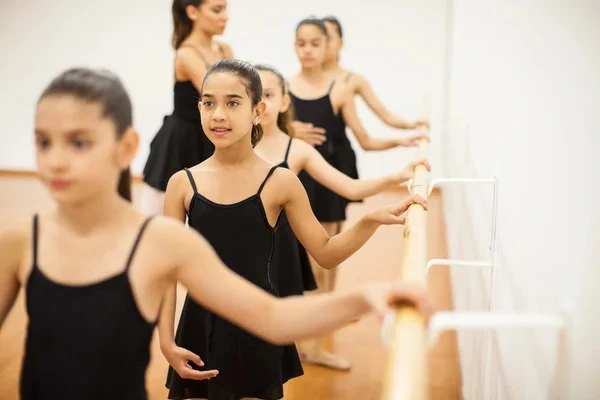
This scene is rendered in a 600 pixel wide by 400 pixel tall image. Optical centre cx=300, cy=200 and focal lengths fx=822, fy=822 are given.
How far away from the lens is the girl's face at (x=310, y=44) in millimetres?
3691

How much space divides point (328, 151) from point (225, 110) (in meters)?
1.81

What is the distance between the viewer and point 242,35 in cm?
754

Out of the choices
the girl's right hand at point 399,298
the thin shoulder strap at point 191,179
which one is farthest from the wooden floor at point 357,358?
the girl's right hand at point 399,298

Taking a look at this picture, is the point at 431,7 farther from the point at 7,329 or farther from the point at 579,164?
the point at 579,164

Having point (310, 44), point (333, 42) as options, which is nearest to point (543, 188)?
point (310, 44)

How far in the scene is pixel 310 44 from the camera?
3.71 m

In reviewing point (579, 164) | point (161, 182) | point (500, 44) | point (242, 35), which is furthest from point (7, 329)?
point (242, 35)

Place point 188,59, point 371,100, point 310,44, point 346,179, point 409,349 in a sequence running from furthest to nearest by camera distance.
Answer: point 371,100, point 310,44, point 188,59, point 346,179, point 409,349

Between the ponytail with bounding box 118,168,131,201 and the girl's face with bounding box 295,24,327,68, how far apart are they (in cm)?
250

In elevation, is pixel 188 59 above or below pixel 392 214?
above

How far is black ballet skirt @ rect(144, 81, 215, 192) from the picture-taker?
316 cm

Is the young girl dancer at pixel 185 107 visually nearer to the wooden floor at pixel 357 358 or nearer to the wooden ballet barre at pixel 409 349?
the wooden floor at pixel 357 358

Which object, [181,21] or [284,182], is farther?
[181,21]

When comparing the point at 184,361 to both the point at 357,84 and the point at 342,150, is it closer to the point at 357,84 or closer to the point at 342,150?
the point at 342,150
